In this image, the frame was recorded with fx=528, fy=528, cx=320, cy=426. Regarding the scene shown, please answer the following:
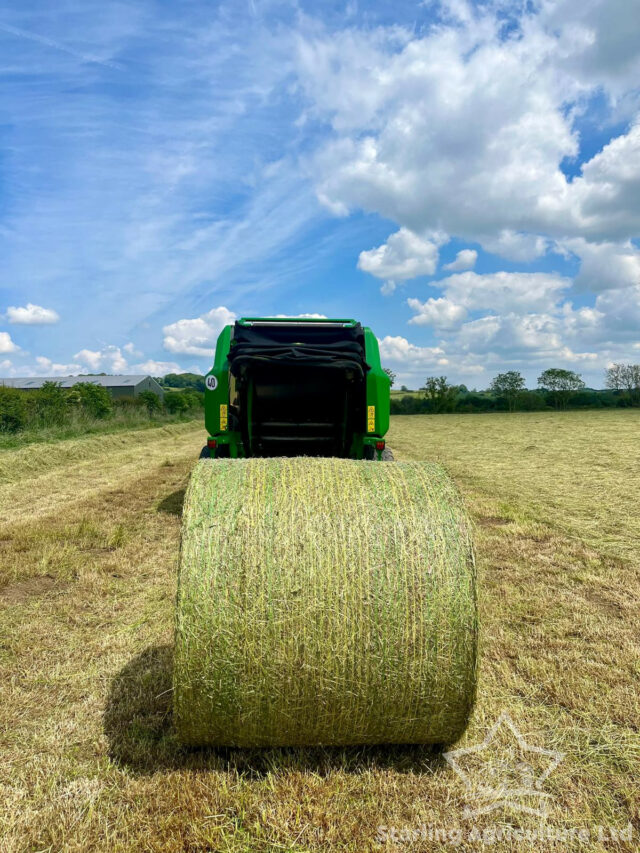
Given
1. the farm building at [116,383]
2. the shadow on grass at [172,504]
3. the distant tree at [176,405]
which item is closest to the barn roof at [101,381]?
the farm building at [116,383]

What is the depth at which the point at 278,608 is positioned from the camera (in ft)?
7.50

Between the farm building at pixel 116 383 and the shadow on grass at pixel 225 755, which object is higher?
the farm building at pixel 116 383

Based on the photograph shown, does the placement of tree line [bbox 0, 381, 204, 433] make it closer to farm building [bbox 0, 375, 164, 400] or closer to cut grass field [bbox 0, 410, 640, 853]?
cut grass field [bbox 0, 410, 640, 853]

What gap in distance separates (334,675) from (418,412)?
182 feet

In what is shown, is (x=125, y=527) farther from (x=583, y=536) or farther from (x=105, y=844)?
(x=583, y=536)

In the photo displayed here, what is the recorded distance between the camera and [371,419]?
5.96m

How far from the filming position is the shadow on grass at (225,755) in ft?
7.79

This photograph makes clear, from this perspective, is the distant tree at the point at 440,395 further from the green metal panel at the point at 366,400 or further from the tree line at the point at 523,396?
the green metal panel at the point at 366,400

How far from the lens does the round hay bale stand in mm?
2270

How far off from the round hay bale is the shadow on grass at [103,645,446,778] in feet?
0.33

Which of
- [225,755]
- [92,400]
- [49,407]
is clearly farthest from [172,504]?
[92,400]

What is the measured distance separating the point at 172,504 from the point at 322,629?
19.5ft

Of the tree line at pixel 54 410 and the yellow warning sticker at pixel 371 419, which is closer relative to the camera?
the yellow warning sticker at pixel 371 419

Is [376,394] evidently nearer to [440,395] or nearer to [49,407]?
[49,407]
